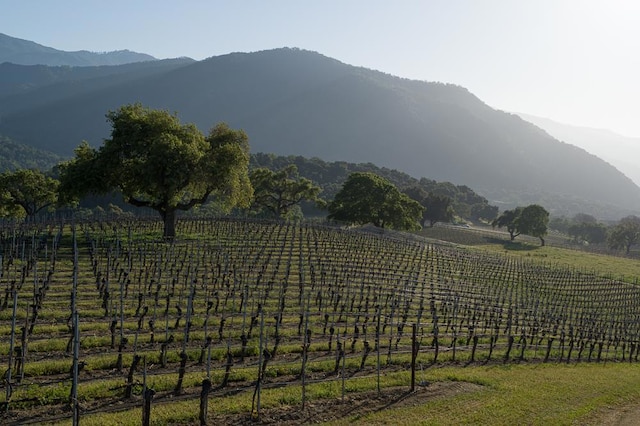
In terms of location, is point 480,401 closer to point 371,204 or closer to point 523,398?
point 523,398

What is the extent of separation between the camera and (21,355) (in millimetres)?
12648

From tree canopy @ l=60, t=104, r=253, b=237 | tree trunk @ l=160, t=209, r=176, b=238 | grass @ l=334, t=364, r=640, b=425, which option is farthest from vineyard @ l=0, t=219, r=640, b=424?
tree canopy @ l=60, t=104, r=253, b=237

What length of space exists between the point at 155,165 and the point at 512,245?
67169 mm

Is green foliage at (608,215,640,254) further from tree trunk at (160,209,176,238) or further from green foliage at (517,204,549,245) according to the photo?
tree trunk at (160,209,176,238)

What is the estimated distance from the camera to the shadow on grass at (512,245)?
7834 cm

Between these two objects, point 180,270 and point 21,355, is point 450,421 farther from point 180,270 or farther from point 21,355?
point 180,270

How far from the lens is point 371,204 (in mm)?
→ 62562

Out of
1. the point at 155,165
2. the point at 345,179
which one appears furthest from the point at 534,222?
the point at 345,179

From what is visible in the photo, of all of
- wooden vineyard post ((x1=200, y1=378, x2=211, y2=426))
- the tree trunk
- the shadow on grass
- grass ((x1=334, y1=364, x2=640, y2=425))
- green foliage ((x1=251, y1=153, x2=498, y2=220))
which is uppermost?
green foliage ((x1=251, y1=153, x2=498, y2=220))

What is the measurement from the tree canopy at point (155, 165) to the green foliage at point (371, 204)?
87.5 ft

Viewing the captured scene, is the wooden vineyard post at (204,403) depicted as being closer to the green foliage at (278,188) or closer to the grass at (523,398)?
the grass at (523,398)

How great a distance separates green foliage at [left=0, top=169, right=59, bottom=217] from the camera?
46.8 m

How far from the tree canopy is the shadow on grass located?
184 feet

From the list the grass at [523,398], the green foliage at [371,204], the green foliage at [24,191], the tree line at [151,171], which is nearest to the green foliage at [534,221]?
the green foliage at [371,204]
